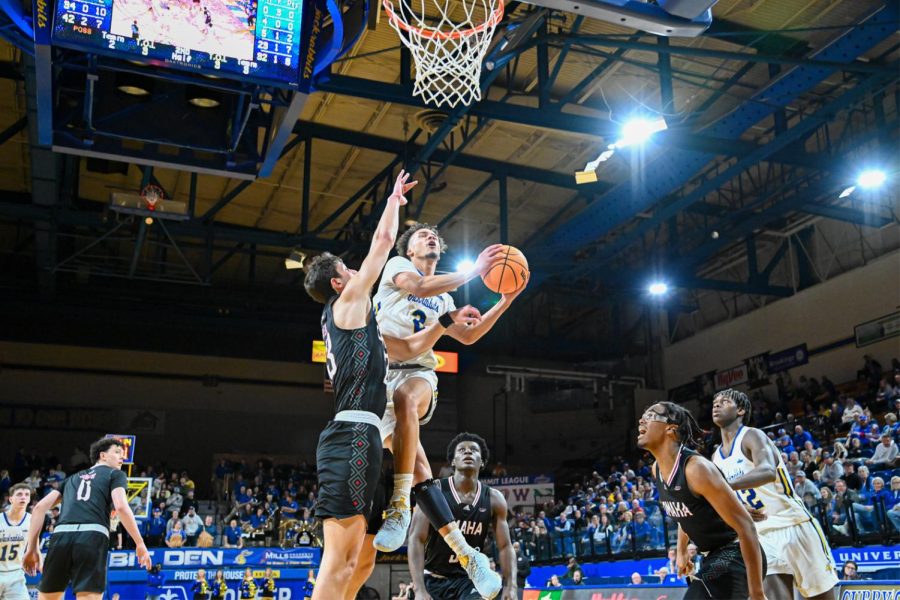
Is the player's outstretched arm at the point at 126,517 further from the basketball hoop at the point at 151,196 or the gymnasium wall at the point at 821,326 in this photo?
the gymnasium wall at the point at 821,326

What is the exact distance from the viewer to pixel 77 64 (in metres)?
8.00

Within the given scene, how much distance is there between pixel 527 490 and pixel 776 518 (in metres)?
20.8

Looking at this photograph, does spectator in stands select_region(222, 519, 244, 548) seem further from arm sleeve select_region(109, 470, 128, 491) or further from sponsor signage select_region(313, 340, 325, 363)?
arm sleeve select_region(109, 470, 128, 491)

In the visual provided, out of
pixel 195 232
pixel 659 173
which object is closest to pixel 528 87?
pixel 659 173

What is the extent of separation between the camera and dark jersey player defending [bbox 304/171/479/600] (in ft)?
14.7

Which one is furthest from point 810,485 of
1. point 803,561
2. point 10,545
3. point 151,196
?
point 151,196

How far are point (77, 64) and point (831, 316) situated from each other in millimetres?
20843

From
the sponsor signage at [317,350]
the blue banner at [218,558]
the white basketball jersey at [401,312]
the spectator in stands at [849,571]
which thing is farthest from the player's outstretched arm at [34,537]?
the sponsor signage at [317,350]

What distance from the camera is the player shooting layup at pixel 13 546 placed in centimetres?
980

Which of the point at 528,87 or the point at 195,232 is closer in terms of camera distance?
the point at 528,87

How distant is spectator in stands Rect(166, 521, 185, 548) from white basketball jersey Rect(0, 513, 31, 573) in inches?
349

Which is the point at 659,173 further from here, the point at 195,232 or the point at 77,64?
the point at 77,64

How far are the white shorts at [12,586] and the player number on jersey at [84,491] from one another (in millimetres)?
2795

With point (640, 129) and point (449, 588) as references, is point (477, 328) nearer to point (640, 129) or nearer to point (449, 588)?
point (449, 588)
